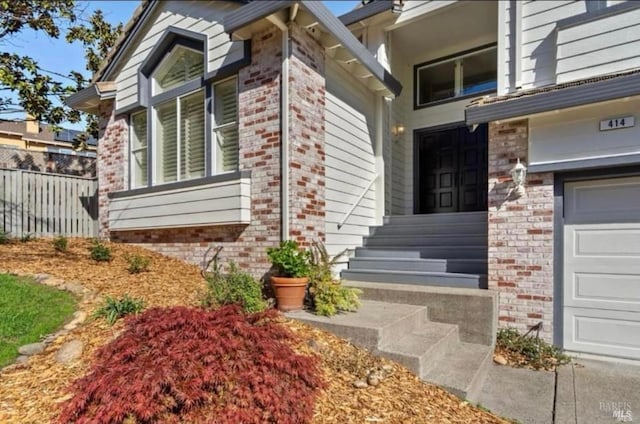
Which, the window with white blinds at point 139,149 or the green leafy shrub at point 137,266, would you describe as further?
the window with white blinds at point 139,149

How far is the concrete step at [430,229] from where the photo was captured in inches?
247

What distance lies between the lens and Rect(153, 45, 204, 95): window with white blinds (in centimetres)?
675

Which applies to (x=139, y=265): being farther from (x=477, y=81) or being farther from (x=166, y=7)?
(x=477, y=81)

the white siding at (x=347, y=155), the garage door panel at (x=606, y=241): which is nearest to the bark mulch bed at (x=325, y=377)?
the white siding at (x=347, y=155)

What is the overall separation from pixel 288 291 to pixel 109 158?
547cm

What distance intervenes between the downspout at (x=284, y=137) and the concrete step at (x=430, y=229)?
2388 millimetres

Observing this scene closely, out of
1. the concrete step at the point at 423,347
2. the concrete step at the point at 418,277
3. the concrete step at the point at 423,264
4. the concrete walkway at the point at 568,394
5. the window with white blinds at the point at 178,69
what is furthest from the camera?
the window with white blinds at the point at 178,69

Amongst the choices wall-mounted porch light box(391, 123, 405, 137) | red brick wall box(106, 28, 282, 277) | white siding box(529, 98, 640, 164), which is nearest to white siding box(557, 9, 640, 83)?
white siding box(529, 98, 640, 164)

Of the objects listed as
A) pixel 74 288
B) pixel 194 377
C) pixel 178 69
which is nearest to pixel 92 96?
pixel 178 69

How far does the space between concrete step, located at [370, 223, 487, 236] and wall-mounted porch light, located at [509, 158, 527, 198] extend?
121 cm

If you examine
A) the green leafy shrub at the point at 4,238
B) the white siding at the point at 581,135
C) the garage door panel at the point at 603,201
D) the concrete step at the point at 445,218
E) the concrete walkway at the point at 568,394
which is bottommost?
the concrete walkway at the point at 568,394

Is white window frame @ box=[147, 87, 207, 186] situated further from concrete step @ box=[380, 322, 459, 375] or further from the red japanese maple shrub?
concrete step @ box=[380, 322, 459, 375]

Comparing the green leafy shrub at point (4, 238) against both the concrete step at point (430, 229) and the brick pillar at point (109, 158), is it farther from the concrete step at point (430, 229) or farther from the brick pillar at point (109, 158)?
the concrete step at point (430, 229)

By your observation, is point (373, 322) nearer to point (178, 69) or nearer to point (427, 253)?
point (427, 253)
